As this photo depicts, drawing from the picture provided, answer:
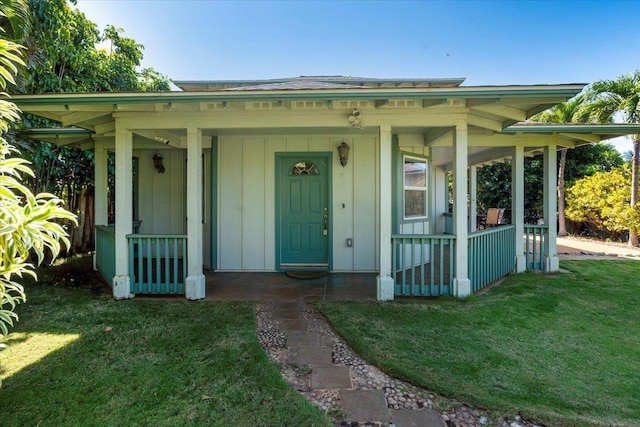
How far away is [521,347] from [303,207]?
353cm

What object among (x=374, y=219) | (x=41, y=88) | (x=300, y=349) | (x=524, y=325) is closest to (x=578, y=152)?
(x=374, y=219)

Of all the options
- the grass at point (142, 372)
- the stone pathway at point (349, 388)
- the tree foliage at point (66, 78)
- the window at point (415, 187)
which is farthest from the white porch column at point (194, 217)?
the window at point (415, 187)

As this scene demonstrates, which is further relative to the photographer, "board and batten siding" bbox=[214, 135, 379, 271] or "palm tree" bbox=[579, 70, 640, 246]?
"palm tree" bbox=[579, 70, 640, 246]

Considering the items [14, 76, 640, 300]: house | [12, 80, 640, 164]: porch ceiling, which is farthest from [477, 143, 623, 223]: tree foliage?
[12, 80, 640, 164]: porch ceiling

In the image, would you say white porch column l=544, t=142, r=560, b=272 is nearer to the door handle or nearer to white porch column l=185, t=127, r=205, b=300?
the door handle

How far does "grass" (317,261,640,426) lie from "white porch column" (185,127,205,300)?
181cm

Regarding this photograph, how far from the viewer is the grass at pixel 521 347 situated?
199 cm

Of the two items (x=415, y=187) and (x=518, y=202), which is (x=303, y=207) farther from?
(x=518, y=202)

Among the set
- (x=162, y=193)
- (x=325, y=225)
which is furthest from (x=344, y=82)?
(x=162, y=193)

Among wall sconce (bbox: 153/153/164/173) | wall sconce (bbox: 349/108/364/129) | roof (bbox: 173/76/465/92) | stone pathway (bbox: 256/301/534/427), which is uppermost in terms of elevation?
roof (bbox: 173/76/465/92)

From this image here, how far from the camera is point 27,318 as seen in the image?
3357 millimetres

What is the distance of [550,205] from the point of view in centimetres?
540

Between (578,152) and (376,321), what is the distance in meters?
13.8

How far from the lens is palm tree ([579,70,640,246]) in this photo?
7.75 meters
